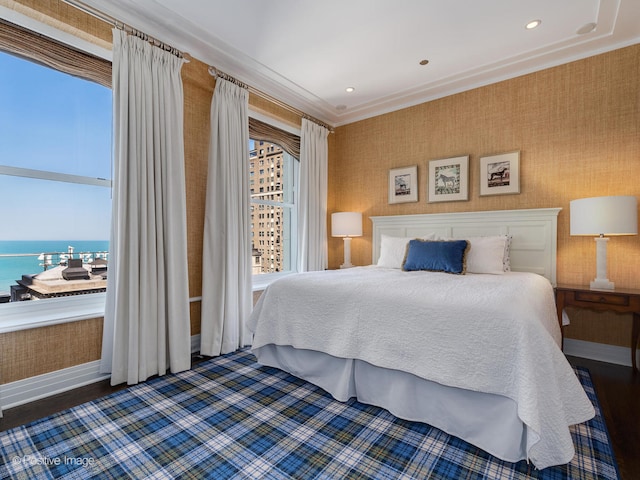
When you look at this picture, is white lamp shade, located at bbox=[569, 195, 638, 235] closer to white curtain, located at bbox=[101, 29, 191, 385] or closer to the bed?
the bed

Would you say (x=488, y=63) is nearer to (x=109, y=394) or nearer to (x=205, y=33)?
(x=205, y=33)

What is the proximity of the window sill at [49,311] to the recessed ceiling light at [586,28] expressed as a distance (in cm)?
439

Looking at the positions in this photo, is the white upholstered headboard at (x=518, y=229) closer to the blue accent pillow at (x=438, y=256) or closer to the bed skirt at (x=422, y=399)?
the blue accent pillow at (x=438, y=256)

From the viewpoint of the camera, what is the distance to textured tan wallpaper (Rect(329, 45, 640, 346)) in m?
2.77

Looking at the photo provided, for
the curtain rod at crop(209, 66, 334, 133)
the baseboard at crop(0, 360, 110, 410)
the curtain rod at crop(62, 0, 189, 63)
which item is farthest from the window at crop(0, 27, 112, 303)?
the curtain rod at crop(209, 66, 334, 133)

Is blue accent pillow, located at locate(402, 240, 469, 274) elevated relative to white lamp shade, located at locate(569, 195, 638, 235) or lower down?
lower down

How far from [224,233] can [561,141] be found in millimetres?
3330

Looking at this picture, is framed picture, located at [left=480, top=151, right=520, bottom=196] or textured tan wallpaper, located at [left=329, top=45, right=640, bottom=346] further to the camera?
framed picture, located at [left=480, top=151, right=520, bottom=196]

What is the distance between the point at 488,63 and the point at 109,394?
430 cm

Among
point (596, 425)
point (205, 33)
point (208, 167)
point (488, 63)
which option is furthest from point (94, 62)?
point (596, 425)

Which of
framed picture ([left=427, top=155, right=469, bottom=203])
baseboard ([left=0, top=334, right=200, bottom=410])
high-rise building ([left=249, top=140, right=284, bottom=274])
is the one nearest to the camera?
baseboard ([left=0, top=334, right=200, bottom=410])

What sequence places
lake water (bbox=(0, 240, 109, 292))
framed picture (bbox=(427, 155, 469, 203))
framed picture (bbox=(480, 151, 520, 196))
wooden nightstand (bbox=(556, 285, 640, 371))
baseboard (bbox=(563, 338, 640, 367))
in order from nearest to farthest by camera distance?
lake water (bbox=(0, 240, 109, 292)) → wooden nightstand (bbox=(556, 285, 640, 371)) → baseboard (bbox=(563, 338, 640, 367)) → framed picture (bbox=(480, 151, 520, 196)) → framed picture (bbox=(427, 155, 469, 203))

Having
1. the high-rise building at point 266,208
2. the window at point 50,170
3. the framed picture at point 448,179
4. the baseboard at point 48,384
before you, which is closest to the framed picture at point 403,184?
the framed picture at point 448,179

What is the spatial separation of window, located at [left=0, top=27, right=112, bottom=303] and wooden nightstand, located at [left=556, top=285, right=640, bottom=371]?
375 centimetres
